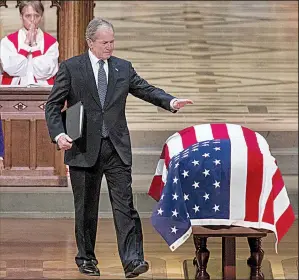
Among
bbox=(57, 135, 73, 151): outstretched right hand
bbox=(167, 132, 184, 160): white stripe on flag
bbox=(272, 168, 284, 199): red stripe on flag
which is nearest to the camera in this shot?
bbox=(57, 135, 73, 151): outstretched right hand

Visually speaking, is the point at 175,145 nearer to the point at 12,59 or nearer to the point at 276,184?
the point at 276,184

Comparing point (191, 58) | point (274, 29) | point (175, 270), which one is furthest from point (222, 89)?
point (175, 270)

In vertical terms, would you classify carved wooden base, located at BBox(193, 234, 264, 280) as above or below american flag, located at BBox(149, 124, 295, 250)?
below

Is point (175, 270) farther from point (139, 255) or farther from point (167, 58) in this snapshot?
point (167, 58)

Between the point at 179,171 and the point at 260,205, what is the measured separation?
0.66 metres

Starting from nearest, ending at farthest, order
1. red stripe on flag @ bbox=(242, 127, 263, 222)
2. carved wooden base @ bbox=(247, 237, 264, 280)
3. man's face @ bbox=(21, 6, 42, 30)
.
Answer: red stripe on flag @ bbox=(242, 127, 263, 222) → carved wooden base @ bbox=(247, 237, 264, 280) → man's face @ bbox=(21, 6, 42, 30)

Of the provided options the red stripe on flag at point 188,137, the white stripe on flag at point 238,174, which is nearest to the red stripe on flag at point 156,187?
the red stripe on flag at point 188,137

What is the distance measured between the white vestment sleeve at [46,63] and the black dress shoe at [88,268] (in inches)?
119

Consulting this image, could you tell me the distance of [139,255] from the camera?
32.0 ft

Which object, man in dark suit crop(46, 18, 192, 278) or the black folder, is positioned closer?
the black folder

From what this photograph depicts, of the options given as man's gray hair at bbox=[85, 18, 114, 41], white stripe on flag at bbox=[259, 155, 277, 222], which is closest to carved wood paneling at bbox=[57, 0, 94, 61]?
man's gray hair at bbox=[85, 18, 114, 41]

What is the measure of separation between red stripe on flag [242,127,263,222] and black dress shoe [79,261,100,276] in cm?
118

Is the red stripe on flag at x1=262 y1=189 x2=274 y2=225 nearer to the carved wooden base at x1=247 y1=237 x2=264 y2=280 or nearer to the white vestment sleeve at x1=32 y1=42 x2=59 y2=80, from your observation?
the carved wooden base at x1=247 y1=237 x2=264 y2=280

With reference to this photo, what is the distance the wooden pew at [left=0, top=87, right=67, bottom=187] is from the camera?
12336 mm
